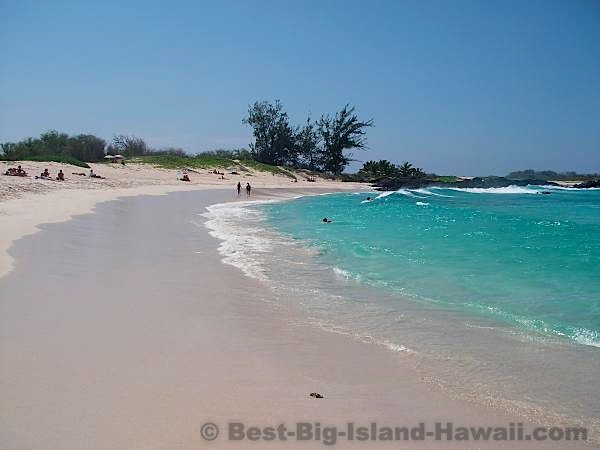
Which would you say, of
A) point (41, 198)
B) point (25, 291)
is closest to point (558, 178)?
point (41, 198)

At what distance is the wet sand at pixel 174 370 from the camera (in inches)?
127

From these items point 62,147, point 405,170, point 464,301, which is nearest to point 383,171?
point 405,170

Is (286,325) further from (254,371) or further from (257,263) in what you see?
(257,263)

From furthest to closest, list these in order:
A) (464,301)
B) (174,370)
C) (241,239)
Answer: (241,239) < (464,301) < (174,370)

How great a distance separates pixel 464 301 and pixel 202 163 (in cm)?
4817

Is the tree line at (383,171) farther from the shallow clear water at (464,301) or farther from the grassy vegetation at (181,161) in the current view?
the shallow clear water at (464,301)

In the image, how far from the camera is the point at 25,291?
6.34 meters

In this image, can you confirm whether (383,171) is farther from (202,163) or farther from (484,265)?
(484,265)

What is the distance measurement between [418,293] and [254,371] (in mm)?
4206

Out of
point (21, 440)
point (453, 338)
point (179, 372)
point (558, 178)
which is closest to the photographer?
point (21, 440)

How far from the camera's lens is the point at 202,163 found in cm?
5328

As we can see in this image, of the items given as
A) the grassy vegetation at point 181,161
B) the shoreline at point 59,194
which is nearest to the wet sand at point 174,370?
the shoreline at point 59,194

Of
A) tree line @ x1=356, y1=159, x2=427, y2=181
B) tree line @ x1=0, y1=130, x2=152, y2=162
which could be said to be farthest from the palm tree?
tree line @ x1=0, y1=130, x2=152, y2=162

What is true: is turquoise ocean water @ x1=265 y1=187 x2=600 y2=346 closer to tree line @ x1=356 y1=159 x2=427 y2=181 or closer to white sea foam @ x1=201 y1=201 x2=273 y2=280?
white sea foam @ x1=201 y1=201 x2=273 y2=280
